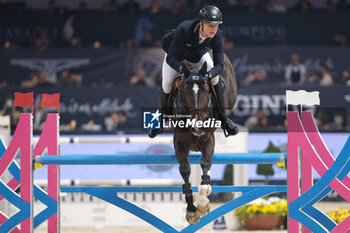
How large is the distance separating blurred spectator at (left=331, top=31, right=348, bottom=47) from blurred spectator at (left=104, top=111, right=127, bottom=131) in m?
4.81

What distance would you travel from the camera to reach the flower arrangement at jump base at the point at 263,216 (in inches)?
311

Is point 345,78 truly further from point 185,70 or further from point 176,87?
point 185,70

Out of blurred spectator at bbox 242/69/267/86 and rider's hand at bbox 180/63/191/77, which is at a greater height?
rider's hand at bbox 180/63/191/77

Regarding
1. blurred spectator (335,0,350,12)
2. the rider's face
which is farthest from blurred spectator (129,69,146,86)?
the rider's face

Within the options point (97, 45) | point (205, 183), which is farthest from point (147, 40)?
point (205, 183)

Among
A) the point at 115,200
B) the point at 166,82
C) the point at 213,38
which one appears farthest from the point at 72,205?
the point at 213,38

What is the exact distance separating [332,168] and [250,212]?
10.6ft

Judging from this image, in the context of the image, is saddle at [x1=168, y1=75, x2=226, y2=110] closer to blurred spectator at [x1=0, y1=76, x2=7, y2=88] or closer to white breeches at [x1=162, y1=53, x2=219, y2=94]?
white breeches at [x1=162, y1=53, x2=219, y2=94]

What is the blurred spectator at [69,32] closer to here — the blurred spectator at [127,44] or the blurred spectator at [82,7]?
the blurred spectator at [82,7]

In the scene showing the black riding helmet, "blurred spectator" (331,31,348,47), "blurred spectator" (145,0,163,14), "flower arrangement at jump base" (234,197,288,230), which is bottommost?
"flower arrangement at jump base" (234,197,288,230)

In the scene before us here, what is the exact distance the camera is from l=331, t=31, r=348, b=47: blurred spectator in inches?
498

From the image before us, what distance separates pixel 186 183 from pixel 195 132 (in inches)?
16.3

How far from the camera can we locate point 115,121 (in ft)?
34.8

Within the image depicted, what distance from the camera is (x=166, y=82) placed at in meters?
5.00
